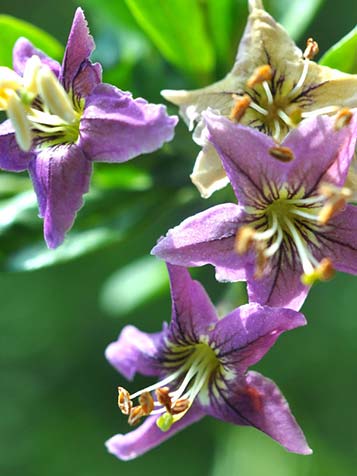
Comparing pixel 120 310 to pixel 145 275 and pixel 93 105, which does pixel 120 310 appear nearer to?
pixel 145 275

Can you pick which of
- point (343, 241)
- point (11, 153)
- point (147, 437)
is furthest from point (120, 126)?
point (147, 437)

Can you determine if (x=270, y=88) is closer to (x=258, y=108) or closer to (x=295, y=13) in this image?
(x=258, y=108)

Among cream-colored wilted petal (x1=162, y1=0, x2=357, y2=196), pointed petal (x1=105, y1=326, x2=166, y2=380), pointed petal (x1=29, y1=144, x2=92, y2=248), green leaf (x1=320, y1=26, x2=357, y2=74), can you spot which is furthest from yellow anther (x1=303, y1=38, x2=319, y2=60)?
pointed petal (x1=105, y1=326, x2=166, y2=380)

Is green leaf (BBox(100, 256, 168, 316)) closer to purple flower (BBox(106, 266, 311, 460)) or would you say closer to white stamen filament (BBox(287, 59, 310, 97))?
purple flower (BBox(106, 266, 311, 460))

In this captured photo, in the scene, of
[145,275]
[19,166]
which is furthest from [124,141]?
[145,275]

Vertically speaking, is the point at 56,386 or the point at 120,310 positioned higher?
the point at 120,310
